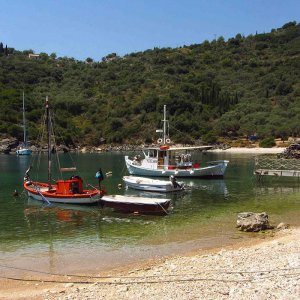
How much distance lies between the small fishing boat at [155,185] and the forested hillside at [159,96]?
84.8 meters

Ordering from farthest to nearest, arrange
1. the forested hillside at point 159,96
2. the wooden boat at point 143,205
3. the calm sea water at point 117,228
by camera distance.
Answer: the forested hillside at point 159,96 < the wooden boat at point 143,205 < the calm sea water at point 117,228

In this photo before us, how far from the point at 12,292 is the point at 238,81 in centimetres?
16363

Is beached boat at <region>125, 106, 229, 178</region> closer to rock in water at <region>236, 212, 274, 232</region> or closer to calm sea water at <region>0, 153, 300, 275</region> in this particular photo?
calm sea water at <region>0, 153, 300, 275</region>

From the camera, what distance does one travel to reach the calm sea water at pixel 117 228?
62.9 ft

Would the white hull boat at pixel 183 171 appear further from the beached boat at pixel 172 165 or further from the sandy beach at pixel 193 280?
the sandy beach at pixel 193 280

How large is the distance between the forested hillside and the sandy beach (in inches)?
4292

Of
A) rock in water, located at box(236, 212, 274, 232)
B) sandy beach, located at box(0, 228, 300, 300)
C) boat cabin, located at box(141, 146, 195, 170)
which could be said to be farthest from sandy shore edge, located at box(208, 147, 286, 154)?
sandy beach, located at box(0, 228, 300, 300)

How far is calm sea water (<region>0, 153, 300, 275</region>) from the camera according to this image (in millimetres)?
19172

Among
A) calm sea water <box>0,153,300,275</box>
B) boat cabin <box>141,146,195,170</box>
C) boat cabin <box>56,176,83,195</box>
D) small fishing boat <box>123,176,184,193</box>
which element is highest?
boat cabin <box>141,146,195,170</box>

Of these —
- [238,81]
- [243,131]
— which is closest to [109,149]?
[243,131]

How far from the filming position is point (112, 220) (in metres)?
27.9

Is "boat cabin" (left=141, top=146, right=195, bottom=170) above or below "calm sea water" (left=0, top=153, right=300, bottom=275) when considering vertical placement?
above

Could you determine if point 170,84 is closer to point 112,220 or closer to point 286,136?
point 286,136

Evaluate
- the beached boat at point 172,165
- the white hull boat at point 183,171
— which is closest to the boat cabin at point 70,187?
the beached boat at point 172,165
